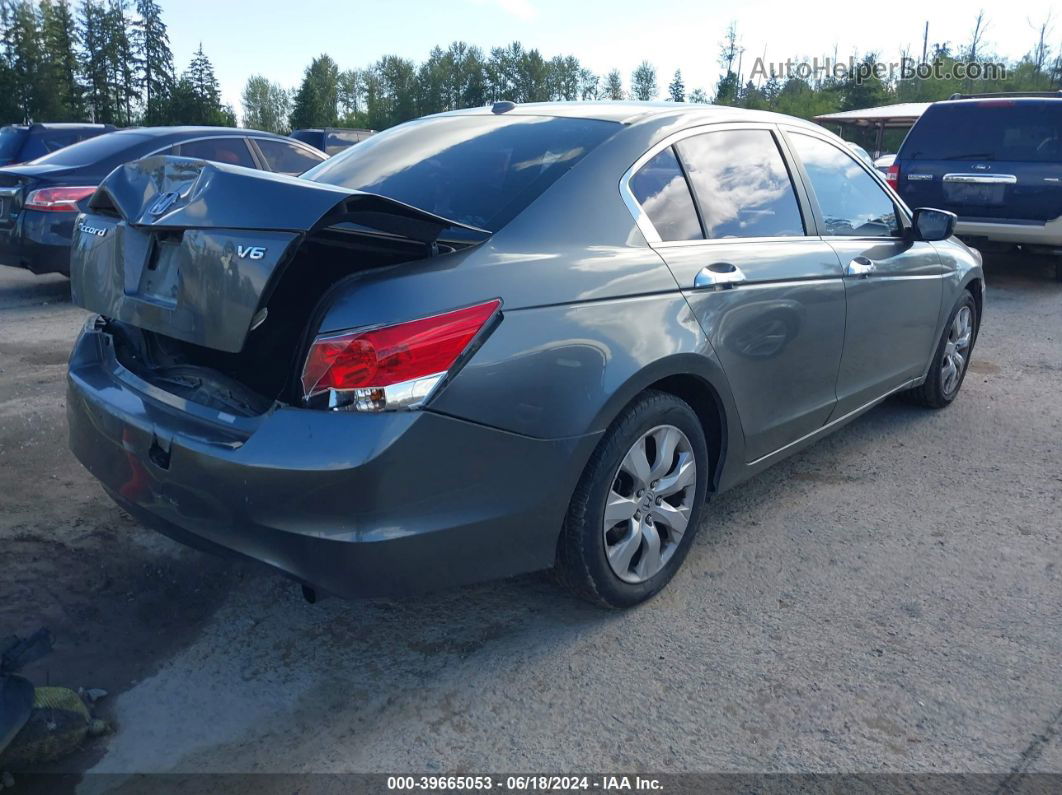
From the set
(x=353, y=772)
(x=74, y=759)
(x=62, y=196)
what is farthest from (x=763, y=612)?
(x=62, y=196)

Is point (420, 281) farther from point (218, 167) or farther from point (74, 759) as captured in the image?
point (74, 759)

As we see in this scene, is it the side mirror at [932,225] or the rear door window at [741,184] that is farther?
the side mirror at [932,225]

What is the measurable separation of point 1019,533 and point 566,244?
2.38 metres

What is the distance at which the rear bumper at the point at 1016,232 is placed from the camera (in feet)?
29.2

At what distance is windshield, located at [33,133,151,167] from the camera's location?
806 cm

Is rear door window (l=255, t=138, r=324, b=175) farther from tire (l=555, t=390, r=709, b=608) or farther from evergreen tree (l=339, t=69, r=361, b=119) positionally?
evergreen tree (l=339, t=69, r=361, b=119)

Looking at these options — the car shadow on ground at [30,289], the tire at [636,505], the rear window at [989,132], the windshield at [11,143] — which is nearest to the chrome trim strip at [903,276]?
the tire at [636,505]

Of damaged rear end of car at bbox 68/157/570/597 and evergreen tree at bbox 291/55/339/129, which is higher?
evergreen tree at bbox 291/55/339/129

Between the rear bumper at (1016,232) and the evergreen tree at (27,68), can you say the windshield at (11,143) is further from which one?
the evergreen tree at (27,68)

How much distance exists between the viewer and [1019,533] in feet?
12.2

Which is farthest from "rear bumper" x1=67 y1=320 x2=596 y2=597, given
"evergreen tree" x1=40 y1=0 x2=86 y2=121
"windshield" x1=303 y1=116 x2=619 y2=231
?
"evergreen tree" x1=40 y1=0 x2=86 y2=121

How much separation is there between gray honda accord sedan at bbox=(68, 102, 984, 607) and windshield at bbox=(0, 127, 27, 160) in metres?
9.56

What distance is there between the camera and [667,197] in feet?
10.4

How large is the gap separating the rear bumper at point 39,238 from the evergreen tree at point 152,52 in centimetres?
6789
